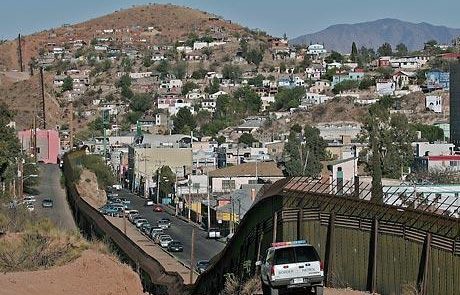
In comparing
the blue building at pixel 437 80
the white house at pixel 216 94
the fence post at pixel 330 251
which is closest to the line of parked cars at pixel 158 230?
the fence post at pixel 330 251

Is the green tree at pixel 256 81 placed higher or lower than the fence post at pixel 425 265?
higher

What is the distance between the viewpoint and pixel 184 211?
246 ft

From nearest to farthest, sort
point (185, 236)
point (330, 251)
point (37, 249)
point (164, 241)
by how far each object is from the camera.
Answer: point (330, 251) → point (37, 249) → point (164, 241) → point (185, 236)

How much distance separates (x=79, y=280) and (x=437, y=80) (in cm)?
13581

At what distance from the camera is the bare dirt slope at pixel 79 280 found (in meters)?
25.6

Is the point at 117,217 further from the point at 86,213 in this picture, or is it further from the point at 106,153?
the point at 106,153

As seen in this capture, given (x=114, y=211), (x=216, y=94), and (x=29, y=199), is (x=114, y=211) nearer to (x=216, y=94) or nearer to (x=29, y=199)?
(x=29, y=199)

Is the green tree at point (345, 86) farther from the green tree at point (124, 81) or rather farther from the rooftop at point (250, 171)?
the rooftop at point (250, 171)

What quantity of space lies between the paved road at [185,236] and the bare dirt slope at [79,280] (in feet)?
53.8

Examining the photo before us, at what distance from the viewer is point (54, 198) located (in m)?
63.4

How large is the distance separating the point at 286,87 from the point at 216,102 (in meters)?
19.4

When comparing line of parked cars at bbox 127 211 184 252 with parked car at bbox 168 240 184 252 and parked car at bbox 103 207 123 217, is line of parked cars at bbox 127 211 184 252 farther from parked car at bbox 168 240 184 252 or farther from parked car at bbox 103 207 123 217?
parked car at bbox 103 207 123 217

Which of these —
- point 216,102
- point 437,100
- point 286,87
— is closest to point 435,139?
point 437,100

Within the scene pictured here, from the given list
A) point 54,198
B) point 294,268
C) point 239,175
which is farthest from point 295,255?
point 239,175
